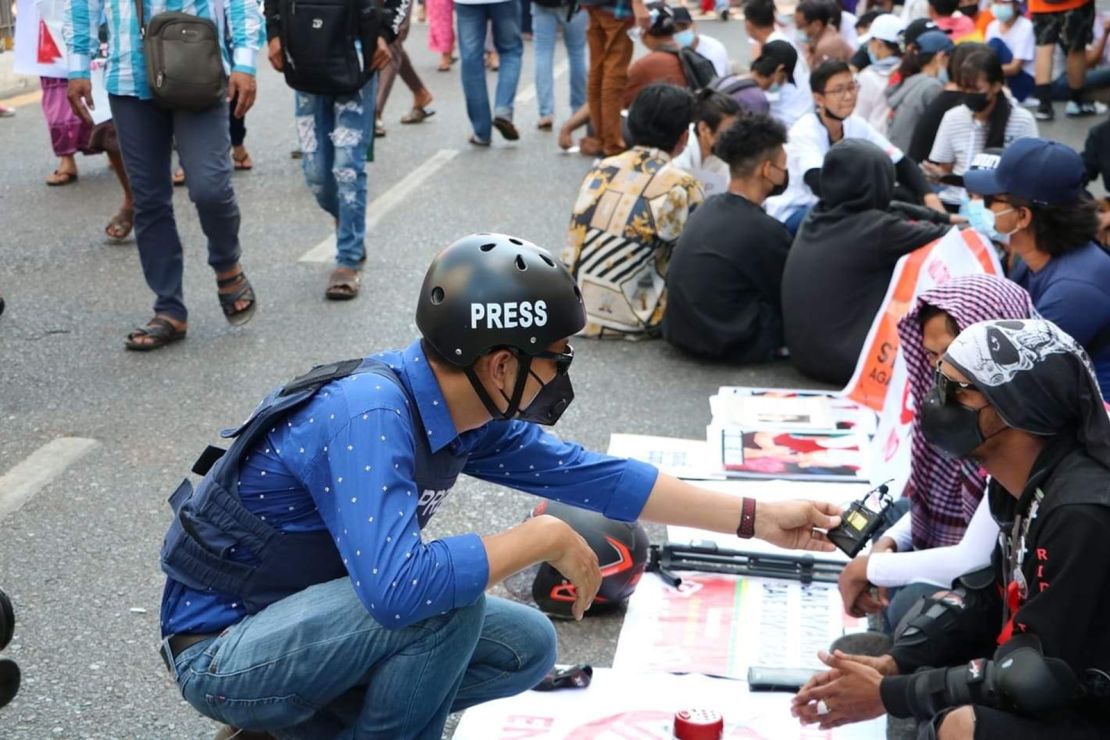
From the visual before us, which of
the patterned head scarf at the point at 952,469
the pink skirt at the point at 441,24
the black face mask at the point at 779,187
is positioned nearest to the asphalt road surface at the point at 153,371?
the black face mask at the point at 779,187

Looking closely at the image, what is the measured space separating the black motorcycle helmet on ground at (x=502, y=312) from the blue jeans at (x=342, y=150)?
12.5ft

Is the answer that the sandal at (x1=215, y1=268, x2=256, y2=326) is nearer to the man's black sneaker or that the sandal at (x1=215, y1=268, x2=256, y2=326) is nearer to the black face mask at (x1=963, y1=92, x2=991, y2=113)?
the black face mask at (x1=963, y1=92, x2=991, y2=113)

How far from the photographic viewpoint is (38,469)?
455 cm

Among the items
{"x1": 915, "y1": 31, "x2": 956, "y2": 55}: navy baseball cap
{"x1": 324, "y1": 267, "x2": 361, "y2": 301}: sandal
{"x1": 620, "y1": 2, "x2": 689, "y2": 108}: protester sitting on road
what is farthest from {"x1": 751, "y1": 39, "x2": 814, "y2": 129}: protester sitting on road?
{"x1": 324, "y1": 267, "x2": 361, "y2": 301}: sandal

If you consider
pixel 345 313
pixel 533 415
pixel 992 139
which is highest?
pixel 533 415

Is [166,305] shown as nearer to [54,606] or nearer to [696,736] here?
[54,606]

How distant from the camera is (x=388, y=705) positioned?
8.43 feet

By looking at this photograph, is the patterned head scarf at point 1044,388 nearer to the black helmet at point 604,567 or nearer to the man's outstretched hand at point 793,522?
the man's outstretched hand at point 793,522

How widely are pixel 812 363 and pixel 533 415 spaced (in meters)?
3.18

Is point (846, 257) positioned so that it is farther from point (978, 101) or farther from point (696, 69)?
point (696, 69)

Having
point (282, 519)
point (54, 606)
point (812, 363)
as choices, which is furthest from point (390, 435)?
point (812, 363)

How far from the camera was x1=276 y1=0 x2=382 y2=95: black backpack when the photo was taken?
6.01 m

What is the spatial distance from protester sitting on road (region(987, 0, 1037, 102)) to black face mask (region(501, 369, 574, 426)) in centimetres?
1058

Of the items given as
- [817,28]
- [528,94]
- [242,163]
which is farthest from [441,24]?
[242,163]
